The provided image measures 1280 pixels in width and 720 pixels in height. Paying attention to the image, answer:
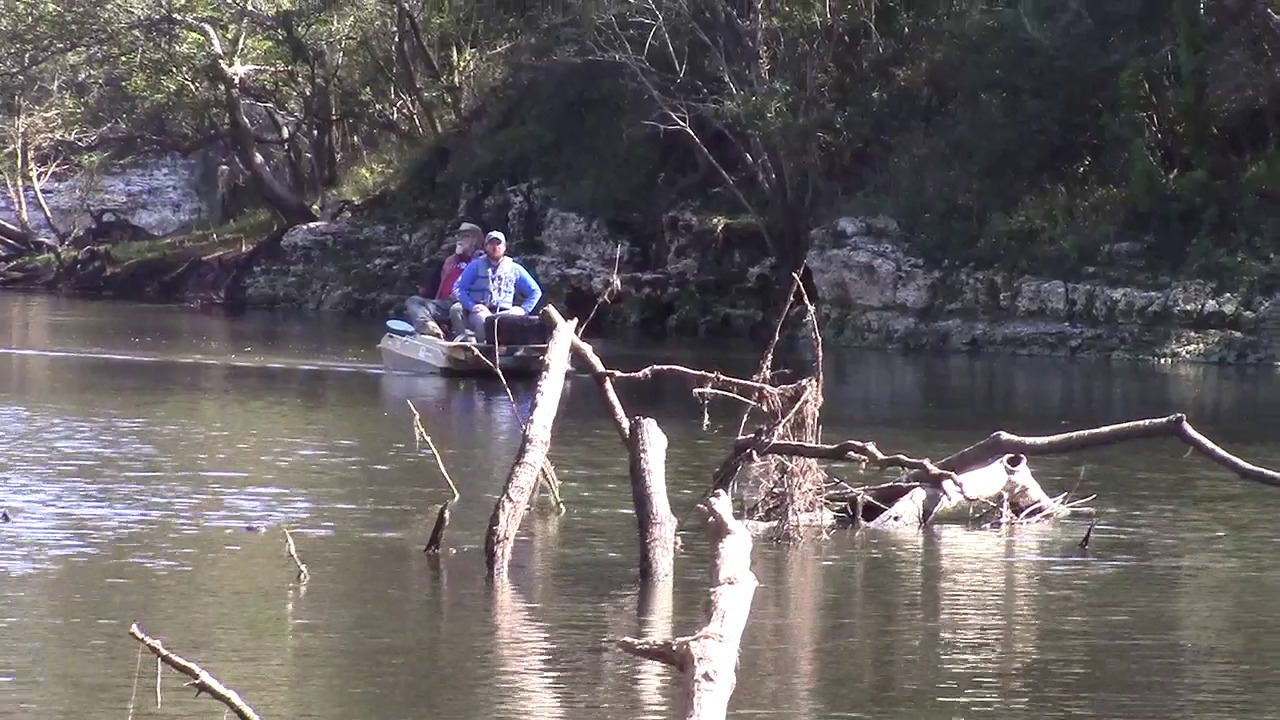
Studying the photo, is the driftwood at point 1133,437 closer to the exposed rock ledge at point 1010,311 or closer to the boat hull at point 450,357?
the boat hull at point 450,357

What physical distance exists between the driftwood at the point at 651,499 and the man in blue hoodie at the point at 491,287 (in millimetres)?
14561

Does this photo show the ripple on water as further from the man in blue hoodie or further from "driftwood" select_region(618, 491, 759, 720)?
"driftwood" select_region(618, 491, 759, 720)

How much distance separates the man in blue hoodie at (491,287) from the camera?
28125 millimetres

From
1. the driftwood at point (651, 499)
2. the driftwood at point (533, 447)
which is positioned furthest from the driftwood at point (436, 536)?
the driftwood at point (651, 499)

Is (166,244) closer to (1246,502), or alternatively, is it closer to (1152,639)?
(1246,502)

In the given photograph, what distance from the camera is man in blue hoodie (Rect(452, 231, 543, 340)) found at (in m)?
28.1

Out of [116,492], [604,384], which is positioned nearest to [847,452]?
[604,384]

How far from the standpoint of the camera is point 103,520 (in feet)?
50.9

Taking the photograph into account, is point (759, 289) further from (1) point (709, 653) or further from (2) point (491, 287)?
(1) point (709, 653)

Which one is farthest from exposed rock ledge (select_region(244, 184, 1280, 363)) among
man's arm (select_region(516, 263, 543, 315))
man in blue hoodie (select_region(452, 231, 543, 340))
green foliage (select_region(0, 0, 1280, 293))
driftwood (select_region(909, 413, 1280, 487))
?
driftwood (select_region(909, 413, 1280, 487))

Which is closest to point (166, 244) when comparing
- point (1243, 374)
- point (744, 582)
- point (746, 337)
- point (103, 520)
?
point (746, 337)

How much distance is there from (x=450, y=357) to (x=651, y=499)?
15.9 metres

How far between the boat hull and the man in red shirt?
0.74 feet

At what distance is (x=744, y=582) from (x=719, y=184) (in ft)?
131
